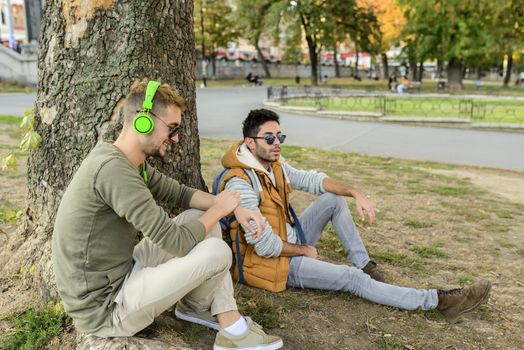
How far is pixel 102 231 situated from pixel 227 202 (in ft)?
2.39

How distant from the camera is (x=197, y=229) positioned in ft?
8.80

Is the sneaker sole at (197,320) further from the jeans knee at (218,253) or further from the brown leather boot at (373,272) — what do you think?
the brown leather boot at (373,272)

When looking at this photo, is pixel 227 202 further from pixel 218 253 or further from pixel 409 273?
pixel 409 273

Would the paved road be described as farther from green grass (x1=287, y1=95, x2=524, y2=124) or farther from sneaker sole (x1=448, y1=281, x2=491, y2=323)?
sneaker sole (x1=448, y1=281, x2=491, y2=323)

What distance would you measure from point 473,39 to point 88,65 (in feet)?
118

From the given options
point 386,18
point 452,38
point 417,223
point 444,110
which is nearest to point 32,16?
point 444,110

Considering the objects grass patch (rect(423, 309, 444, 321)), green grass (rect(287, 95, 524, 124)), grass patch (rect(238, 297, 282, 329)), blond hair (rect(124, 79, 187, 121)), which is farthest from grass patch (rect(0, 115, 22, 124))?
grass patch (rect(423, 309, 444, 321))

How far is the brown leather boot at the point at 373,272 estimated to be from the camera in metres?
3.96

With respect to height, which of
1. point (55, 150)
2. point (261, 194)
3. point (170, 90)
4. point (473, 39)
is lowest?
point (261, 194)

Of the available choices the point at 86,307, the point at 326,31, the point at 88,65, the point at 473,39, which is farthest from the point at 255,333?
the point at 326,31

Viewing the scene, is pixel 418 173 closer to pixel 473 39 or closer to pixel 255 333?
pixel 255 333

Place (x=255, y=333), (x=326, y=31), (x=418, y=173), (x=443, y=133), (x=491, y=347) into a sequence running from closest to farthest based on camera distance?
(x=255, y=333) < (x=491, y=347) < (x=418, y=173) < (x=443, y=133) < (x=326, y=31)

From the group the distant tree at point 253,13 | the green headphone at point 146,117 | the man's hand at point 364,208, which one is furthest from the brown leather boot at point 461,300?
the distant tree at point 253,13

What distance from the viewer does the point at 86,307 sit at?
262 centimetres
